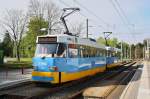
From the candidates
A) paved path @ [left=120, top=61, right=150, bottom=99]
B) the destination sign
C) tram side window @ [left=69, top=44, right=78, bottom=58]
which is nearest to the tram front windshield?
the destination sign

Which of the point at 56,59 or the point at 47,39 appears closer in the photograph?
the point at 56,59

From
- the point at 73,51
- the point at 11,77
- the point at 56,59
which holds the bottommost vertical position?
the point at 11,77

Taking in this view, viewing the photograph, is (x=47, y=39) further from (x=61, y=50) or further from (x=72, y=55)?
(x=72, y=55)

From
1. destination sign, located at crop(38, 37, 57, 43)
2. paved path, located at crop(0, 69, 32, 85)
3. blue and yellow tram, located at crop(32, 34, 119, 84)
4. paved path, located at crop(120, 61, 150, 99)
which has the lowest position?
paved path, located at crop(120, 61, 150, 99)

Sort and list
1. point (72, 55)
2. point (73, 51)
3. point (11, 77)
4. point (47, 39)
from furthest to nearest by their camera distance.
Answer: point (11, 77) → point (73, 51) → point (72, 55) → point (47, 39)

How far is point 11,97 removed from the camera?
1483 centimetres

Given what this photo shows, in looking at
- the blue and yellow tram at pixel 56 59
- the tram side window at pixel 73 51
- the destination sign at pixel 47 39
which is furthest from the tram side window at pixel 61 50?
the tram side window at pixel 73 51

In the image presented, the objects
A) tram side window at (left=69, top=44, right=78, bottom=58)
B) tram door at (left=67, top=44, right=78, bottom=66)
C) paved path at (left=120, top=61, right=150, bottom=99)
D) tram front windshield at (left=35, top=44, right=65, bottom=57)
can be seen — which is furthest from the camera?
tram side window at (left=69, top=44, right=78, bottom=58)

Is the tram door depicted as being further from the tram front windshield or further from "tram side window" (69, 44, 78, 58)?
the tram front windshield

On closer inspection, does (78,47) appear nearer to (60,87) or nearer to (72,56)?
(72,56)

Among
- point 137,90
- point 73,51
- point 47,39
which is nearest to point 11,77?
point 73,51

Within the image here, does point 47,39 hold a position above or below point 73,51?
above

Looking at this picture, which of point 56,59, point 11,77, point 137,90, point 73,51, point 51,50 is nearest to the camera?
point 137,90

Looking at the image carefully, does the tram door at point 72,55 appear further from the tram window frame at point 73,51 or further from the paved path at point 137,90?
the paved path at point 137,90
